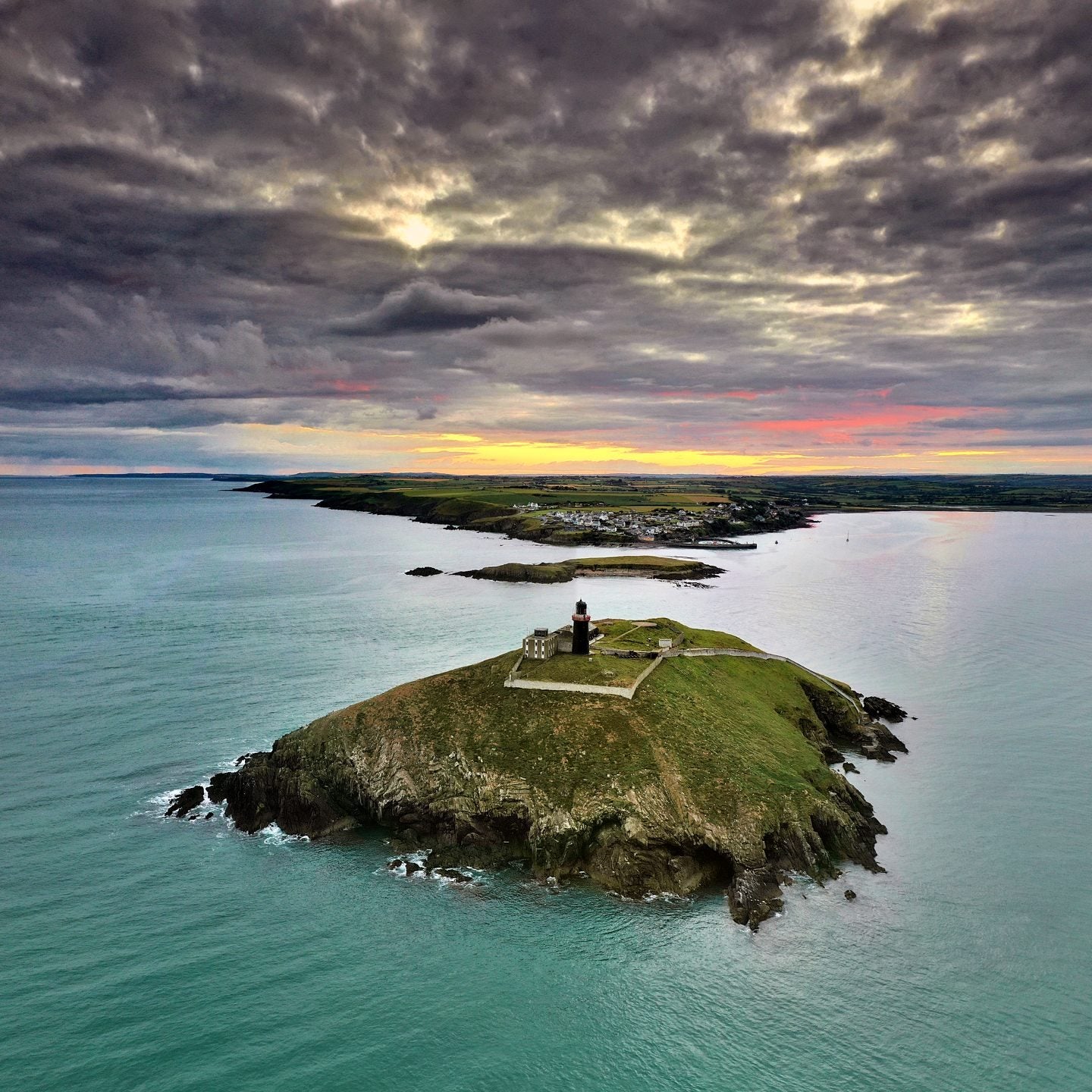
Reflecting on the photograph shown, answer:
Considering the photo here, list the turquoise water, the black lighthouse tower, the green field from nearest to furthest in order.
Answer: the turquoise water, the green field, the black lighthouse tower

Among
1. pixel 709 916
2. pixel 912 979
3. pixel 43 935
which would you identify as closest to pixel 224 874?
pixel 43 935

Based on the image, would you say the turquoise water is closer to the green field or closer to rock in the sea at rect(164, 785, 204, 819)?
rock in the sea at rect(164, 785, 204, 819)

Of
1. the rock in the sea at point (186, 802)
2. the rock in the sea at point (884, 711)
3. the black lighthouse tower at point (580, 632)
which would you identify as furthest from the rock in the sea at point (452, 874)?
the rock in the sea at point (884, 711)

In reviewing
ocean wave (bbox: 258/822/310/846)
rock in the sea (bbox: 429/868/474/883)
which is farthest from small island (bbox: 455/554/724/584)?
rock in the sea (bbox: 429/868/474/883)

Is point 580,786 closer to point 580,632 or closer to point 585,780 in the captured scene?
point 585,780

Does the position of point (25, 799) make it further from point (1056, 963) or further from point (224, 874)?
point (1056, 963)

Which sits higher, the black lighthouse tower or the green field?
the black lighthouse tower

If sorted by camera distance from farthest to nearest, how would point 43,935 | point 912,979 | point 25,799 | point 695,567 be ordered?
point 695,567
point 25,799
point 43,935
point 912,979
